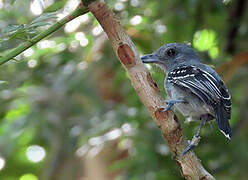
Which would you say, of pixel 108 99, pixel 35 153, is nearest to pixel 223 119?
pixel 108 99

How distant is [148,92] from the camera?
95.1 inches

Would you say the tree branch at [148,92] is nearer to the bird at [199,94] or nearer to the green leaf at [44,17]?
the green leaf at [44,17]

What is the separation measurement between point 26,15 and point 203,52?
168cm

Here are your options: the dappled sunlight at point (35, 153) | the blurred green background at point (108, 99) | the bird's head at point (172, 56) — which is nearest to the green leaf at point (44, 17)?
the blurred green background at point (108, 99)

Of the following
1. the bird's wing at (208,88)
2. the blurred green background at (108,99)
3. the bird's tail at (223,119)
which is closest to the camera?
the bird's tail at (223,119)

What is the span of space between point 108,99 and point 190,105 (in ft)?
8.05

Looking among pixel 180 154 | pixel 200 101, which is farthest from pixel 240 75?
pixel 180 154

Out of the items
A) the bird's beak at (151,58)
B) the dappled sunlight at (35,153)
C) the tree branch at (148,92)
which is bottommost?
the dappled sunlight at (35,153)

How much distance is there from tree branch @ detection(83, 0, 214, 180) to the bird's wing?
67cm

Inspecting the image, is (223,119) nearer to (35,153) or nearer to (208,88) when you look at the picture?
(208,88)

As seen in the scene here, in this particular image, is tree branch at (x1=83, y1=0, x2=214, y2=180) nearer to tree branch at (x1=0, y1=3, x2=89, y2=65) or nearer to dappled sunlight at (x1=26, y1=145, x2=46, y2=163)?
tree branch at (x1=0, y1=3, x2=89, y2=65)

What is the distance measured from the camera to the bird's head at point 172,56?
4004 mm

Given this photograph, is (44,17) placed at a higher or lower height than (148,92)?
higher

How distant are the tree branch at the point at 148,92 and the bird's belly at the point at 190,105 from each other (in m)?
0.93
